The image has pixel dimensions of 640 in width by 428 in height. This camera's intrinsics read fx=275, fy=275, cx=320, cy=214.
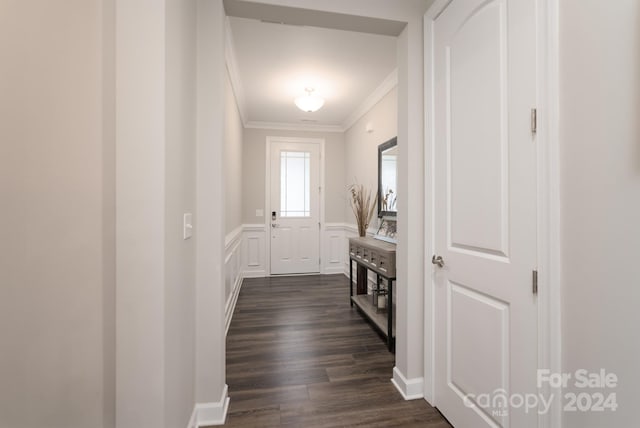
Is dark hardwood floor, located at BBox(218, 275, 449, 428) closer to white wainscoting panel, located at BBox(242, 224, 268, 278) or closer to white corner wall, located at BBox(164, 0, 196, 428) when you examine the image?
white corner wall, located at BBox(164, 0, 196, 428)

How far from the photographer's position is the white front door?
4.84 metres

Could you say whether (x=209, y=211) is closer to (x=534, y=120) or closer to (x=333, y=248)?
(x=534, y=120)

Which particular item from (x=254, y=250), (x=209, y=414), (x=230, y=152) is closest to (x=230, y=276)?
(x=230, y=152)

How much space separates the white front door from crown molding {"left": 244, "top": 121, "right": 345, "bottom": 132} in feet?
0.81

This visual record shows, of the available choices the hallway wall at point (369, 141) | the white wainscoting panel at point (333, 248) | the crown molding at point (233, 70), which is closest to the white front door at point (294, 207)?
the white wainscoting panel at point (333, 248)

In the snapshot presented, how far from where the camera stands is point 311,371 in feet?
6.66

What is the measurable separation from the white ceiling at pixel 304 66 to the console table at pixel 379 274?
1.80 meters

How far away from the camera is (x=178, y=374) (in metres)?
1.23

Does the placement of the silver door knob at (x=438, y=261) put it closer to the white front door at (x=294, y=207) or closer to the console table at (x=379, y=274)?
the console table at (x=379, y=274)

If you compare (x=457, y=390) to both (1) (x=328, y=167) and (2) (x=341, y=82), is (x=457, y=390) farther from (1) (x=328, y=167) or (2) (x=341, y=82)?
(1) (x=328, y=167)

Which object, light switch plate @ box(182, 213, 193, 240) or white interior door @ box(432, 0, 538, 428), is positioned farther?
light switch plate @ box(182, 213, 193, 240)

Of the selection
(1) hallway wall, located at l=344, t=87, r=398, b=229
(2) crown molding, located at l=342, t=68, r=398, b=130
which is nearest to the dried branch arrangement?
(1) hallway wall, located at l=344, t=87, r=398, b=229

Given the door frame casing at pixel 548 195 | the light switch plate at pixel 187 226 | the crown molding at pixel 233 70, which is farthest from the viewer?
the crown molding at pixel 233 70

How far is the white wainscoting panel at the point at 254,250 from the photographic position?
4.71 metres
